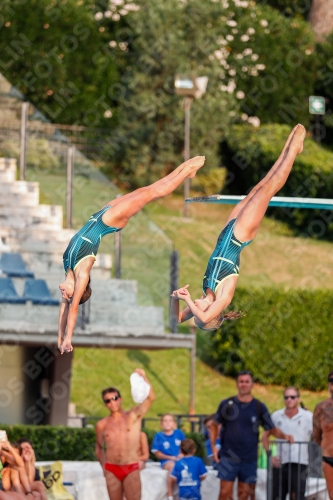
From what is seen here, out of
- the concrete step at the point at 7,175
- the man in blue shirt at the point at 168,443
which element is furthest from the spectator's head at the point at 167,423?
the concrete step at the point at 7,175

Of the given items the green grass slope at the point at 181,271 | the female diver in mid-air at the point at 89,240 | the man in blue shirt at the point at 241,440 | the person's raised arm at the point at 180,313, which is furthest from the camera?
the green grass slope at the point at 181,271

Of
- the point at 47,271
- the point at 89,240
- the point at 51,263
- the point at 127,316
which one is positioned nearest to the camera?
the point at 89,240

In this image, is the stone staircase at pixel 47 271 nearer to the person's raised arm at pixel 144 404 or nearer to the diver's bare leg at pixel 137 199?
the person's raised arm at pixel 144 404

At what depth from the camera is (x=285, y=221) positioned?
1297 inches

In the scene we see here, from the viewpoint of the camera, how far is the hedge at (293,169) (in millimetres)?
32594

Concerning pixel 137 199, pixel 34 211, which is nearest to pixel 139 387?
pixel 137 199

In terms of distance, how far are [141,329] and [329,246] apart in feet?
47.4

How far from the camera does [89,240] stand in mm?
9867

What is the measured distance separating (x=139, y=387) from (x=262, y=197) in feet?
12.5

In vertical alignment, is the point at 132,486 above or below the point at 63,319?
below

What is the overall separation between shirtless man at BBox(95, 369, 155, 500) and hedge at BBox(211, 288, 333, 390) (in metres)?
10.9

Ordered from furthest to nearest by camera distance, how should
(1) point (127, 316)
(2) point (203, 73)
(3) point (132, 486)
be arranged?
(2) point (203, 73)
(1) point (127, 316)
(3) point (132, 486)

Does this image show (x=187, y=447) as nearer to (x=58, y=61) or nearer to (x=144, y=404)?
(x=144, y=404)

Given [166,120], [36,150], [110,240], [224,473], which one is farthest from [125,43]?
[224,473]
